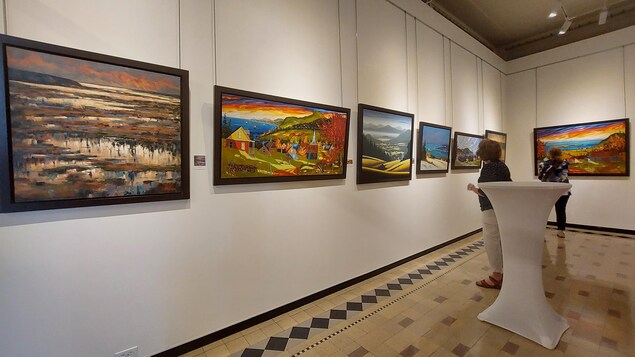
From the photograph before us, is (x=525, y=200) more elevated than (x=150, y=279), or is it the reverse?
(x=525, y=200)

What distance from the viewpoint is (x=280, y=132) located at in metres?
2.55

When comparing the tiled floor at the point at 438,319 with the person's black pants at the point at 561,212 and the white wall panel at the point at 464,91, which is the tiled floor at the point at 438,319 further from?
the white wall panel at the point at 464,91

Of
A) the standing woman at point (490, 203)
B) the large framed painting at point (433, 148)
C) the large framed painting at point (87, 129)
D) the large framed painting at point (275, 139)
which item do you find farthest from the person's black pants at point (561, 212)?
the large framed painting at point (87, 129)

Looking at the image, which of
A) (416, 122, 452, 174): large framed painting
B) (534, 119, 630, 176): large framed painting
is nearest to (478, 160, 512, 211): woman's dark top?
(416, 122, 452, 174): large framed painting

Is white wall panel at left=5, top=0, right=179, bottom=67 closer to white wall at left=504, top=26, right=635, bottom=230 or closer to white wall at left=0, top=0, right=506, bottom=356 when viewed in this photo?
white wall at left=0, top=0, right=506, bottom=356

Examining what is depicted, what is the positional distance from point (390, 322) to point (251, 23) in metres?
A: 2.96

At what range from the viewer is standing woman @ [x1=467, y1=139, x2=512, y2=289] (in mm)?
2930

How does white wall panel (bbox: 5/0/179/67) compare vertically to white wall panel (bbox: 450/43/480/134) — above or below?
below

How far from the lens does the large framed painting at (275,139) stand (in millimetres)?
2238

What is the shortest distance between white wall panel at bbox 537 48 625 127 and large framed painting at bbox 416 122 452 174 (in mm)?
3380

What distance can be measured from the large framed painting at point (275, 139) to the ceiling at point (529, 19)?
336cm

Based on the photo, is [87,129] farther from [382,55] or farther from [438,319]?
[382,55]

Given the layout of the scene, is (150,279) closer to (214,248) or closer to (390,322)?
(214,248)

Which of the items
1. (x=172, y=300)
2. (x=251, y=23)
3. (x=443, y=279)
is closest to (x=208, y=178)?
(x=172, y=300)
